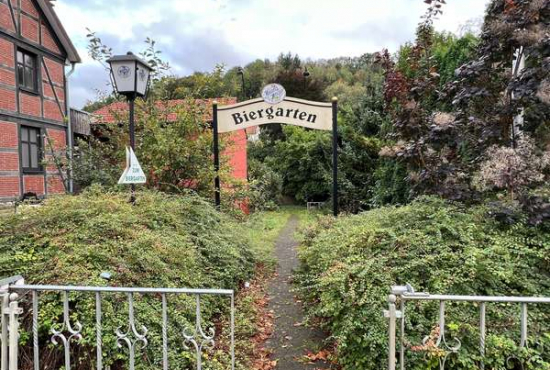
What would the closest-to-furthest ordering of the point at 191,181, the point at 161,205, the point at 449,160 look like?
the point at 449,160 < the point at 161,205 < the point at 191,181

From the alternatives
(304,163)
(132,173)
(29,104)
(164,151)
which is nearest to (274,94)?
(164,151)

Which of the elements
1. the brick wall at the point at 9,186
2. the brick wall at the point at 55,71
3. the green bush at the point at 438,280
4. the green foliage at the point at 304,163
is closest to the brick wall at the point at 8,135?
the brick wall at the point at 9,186

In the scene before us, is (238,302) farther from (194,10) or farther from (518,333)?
(194,10)

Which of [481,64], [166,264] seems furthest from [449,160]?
[166,264]

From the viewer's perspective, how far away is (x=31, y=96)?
1091cm

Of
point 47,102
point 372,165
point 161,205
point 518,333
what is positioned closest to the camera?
point 518,333

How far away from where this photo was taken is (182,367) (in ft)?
8.04

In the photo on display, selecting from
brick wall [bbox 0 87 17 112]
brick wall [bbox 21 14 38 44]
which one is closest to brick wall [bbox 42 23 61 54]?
brick wall [bbox 21 14 38 44]

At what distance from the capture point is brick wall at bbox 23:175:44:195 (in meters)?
10.6

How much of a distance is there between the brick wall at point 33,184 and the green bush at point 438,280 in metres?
10.3

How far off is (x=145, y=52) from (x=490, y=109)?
6029mm

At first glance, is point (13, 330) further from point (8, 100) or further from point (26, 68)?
point (26, 68)

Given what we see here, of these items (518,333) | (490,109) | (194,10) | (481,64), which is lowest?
(518,333)

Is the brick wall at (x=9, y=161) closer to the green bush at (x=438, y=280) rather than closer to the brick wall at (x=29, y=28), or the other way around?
the brick wall at (x=29, y=28)
